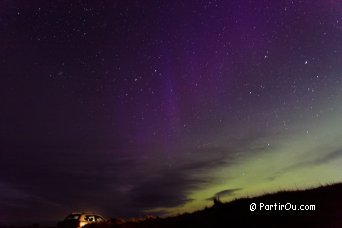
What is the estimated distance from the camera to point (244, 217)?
18344 mm

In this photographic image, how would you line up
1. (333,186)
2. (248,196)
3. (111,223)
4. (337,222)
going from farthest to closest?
(111,223) < (248,196) < (333,186) < (337,222)

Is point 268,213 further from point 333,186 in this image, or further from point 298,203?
point 333,186

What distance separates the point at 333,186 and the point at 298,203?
2.87 metres

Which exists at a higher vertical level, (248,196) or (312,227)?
(248,196)

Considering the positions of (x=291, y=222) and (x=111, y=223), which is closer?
(x=291, y=222)

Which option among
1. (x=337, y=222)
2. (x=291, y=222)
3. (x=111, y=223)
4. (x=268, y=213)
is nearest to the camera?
(x=337, y=222)

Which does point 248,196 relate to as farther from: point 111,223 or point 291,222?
point 111,223

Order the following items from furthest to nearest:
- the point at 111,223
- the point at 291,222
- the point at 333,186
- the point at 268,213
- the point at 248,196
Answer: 1. the point at 111,223
2. the point at 248,196
3. the point at 333,186
4. the point at 268,213
5. the point at 291,222

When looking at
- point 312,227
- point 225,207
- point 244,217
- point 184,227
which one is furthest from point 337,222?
point 184,227

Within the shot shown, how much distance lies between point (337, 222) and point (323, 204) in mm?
1951

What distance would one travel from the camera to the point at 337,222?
15000 mm

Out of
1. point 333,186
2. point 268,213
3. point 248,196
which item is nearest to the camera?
point 268,213

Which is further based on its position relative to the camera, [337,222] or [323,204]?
[323,204]

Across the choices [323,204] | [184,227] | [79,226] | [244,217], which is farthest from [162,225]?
[323,204]
